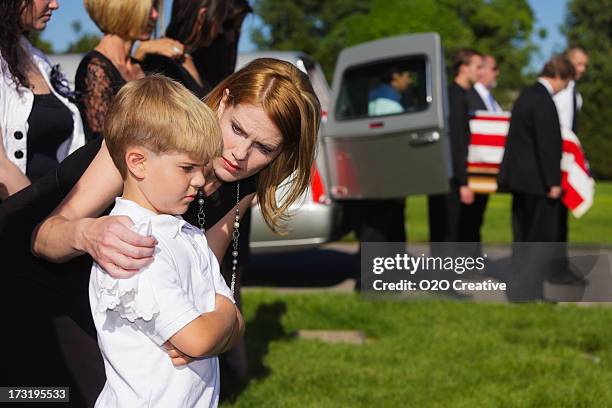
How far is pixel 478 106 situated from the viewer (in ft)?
28.1

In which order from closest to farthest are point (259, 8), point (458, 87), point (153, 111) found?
point (153, 111), point (458, 87), point (259, 8)

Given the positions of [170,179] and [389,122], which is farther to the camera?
[389,122]

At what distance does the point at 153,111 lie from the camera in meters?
2.06

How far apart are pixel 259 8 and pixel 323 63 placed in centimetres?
1922

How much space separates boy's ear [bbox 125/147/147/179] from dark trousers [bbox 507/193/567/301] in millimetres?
5750

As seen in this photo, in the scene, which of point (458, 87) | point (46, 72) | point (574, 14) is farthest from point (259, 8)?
point (46, 72)

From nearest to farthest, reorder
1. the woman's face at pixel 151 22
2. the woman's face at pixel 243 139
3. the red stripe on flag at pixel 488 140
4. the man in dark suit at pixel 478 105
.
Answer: the woman's face at pixel 243 139 → the woman's face at pixel 151 22 → the red stripe on flag at pixel 488 140 → the man in dark suit at pixel 478 105

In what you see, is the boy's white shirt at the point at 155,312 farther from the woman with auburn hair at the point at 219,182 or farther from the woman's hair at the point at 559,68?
the woman's hair at the point at 559,68

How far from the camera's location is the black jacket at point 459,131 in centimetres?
805

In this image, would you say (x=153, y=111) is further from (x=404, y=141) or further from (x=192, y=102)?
(x=404, y=141)

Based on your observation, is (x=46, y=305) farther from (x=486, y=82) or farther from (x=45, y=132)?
(x=486, y=82)

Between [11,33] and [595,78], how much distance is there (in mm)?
61649

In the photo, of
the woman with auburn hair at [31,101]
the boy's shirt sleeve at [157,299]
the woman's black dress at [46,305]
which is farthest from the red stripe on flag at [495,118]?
the boy's shirt sleeve at [157,299]

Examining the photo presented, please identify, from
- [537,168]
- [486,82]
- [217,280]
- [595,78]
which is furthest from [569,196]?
[595,78]
